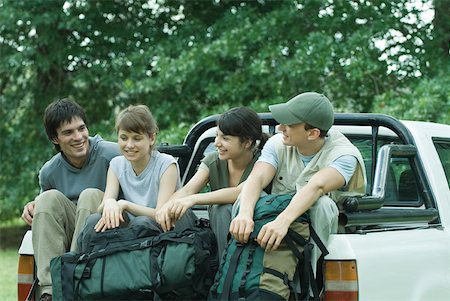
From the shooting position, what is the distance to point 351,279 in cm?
349

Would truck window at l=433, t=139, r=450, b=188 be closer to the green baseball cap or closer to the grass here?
the green baseball cap

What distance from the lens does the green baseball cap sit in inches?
154

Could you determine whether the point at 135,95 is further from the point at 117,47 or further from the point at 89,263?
the point at 89,263

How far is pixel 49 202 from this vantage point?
→ 4.09 m

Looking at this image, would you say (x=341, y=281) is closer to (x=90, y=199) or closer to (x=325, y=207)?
(x=325, y=207)

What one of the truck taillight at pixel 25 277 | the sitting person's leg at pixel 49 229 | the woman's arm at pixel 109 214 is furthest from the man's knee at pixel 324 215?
the truck taillight at pixel 25 277

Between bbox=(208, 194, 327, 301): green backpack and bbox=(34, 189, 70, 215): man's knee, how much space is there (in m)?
0.95

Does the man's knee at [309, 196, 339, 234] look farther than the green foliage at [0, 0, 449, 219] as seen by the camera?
No

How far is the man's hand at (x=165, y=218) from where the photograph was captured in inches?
156

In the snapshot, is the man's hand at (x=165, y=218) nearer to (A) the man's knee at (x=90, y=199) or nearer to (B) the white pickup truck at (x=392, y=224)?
(A) the man's knee at (x=90, y=199)

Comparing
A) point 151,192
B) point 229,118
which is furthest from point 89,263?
point 229,118

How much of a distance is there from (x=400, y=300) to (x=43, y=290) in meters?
1.59

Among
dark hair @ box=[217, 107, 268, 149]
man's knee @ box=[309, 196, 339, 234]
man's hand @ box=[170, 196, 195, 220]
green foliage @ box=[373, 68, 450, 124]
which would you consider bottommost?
man's knee @ box=[309, 196, 339, 234]

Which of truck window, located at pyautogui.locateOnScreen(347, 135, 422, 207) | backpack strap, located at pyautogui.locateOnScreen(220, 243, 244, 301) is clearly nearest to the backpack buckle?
backpack strap, located at pyautogui.locateOnScreen(220, 243, 244, 301)
